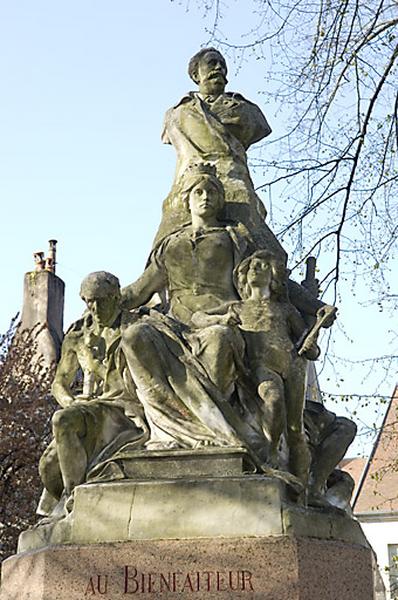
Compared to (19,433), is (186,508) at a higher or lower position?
lower

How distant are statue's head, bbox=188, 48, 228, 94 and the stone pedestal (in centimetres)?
371

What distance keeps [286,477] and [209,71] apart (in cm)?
393

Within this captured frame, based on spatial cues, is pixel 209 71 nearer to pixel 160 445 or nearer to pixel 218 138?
pixel 218 138

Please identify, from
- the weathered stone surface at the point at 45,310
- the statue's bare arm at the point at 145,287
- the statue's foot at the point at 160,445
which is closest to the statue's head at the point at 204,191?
the statue's bare arm at the point at 145,287

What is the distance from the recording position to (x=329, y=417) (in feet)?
24.7

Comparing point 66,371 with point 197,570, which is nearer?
point 197,570

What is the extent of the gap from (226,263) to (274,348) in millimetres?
939

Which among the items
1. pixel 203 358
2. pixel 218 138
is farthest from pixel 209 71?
pixel 203 358

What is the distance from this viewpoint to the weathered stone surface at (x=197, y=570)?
19.3 ft

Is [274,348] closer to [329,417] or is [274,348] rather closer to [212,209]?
[329,417]

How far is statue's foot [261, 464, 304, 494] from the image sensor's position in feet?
20.8

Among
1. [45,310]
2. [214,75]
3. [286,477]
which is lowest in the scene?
[286,477]

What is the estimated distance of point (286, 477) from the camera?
6383 millimetres

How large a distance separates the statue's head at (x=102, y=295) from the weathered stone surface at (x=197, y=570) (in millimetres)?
1766
